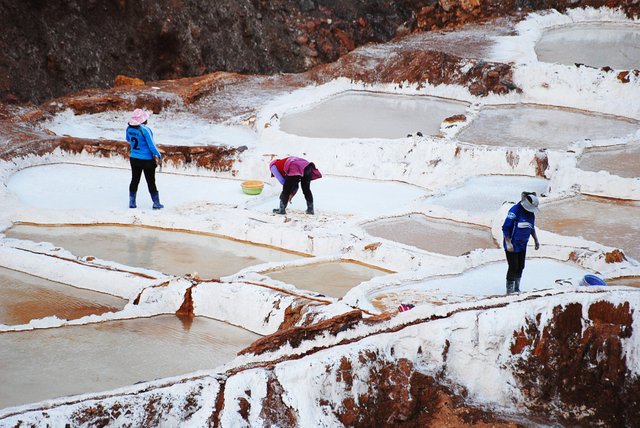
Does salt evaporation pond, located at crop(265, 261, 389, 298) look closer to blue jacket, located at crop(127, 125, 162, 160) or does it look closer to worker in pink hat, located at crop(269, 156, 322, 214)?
worker in pink hat, located at crop(269, 156, 322, 214)

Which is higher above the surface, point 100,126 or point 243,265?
point 100,126

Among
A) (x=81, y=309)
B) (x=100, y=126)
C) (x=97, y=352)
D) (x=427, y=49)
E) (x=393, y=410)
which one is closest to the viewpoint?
(x=393, y=410)

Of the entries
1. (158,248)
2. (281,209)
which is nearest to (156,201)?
(158,248)

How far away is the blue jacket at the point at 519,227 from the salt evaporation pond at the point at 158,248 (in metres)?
2.36

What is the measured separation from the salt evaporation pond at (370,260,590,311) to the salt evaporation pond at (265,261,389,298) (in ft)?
1.92

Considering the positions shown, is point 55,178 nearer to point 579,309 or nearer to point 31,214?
point 31,214

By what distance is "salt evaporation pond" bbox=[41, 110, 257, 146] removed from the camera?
12234mm

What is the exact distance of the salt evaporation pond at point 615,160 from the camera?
9906 millimetres

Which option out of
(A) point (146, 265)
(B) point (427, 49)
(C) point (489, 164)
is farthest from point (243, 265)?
(B) point (427, 49)

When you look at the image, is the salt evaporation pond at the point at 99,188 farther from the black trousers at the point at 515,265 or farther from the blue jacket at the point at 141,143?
the black trousers at the point at 515,265

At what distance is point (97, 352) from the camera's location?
5.90 meters

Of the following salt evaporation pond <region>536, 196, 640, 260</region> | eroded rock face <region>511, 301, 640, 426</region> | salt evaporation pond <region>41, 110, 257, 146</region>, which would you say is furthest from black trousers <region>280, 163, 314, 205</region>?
eroded rock face <region>511, 301, 640, 426</region>

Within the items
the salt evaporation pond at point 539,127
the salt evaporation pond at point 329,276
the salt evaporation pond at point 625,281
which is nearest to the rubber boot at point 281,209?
the salt evaporation pond at point 329,276

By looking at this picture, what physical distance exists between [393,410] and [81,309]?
3.02 m
